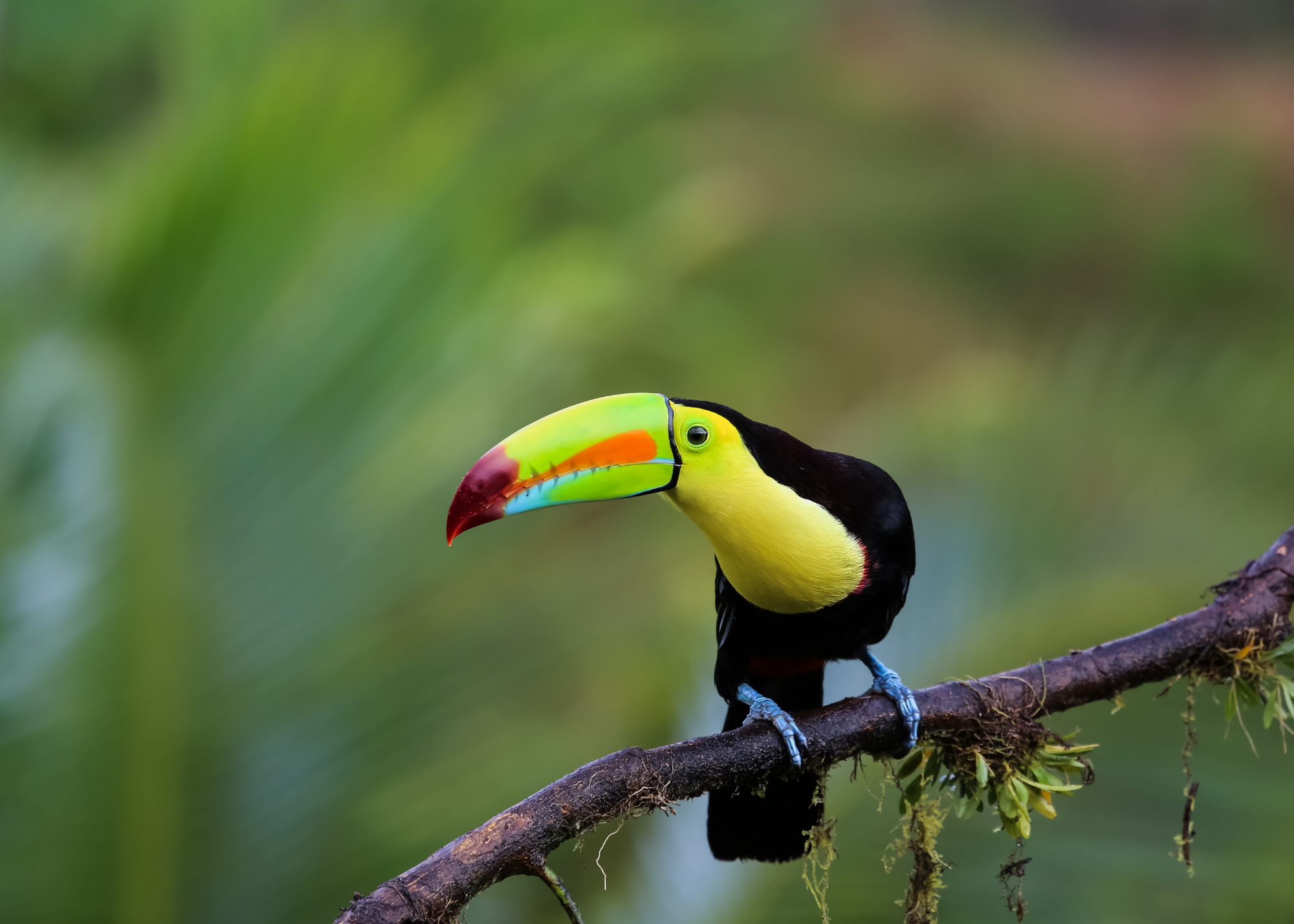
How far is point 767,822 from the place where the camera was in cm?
157

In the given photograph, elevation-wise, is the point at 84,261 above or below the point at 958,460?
above

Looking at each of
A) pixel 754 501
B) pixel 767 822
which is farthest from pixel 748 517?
pixel 767 822

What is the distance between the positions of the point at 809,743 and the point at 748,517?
0.29m

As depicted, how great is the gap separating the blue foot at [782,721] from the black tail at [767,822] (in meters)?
0.13

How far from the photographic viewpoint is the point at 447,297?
7.07 ft

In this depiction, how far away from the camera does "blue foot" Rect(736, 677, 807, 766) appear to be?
4.35 ft

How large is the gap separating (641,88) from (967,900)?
147 inches

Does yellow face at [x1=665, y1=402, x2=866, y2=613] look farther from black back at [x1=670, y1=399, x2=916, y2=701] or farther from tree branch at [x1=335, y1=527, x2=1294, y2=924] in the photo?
tree branch at [x1=335, y1=527, x2=1294, y2=924]

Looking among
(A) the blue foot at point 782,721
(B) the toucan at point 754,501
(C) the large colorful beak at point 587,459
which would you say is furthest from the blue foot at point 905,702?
(C) the large colorful beak at point 587,459

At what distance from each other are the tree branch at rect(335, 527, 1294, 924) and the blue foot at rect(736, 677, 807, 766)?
0.01 meters

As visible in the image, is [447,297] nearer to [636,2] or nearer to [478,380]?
[478,380]

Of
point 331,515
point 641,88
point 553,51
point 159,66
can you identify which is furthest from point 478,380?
point 159,66

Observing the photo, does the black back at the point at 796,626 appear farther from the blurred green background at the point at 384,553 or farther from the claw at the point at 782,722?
the blurred green background at the point at 384,553

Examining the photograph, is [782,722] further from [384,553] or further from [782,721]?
[384,553]
